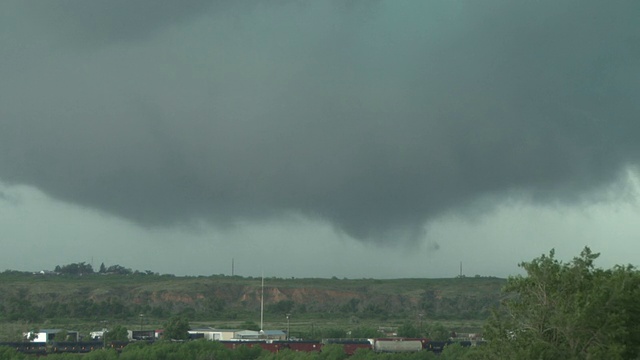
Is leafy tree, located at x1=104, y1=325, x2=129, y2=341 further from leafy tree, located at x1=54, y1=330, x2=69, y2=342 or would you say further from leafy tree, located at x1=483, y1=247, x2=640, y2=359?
leafy tree, located at x1=483, y1=247, x2=640, y2=359

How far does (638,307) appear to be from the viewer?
46594 millimetres

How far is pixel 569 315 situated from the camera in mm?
44500

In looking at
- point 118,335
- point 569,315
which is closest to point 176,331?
point 118,335

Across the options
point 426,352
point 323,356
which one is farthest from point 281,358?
point 426,352

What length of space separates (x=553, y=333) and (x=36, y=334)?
153727 millimetres

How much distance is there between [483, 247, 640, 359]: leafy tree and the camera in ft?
144

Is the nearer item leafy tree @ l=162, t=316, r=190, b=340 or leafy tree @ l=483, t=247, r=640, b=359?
leafy tree @ l=483, t=247, r=640, b=359

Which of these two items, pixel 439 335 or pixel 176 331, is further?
pixel 439 335

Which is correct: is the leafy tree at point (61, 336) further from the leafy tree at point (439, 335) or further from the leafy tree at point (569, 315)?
the leafy tree at point (569, 315)

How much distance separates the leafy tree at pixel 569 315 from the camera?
43969mm

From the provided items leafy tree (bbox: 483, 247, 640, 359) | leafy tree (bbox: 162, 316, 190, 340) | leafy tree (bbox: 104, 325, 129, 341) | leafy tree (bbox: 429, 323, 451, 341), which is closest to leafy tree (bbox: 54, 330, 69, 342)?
leafy tree (bbox: 104, 325, 129, 341)

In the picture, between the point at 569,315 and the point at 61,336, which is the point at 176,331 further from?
the point at 569,315

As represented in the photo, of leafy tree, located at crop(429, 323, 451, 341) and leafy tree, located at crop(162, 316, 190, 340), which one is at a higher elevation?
leafy tree, located at crop(162, 316, 190, 340)

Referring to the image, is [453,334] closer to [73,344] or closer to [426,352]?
[426,352]
